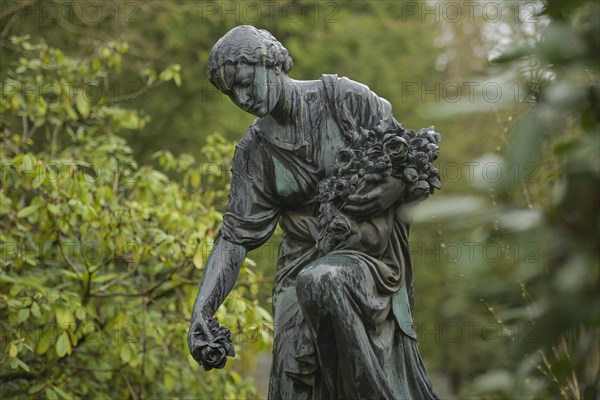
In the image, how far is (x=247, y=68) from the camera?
174 inches

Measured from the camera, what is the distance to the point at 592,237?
1.50 m

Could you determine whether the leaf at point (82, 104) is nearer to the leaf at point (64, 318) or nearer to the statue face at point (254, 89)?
the leaf at point (64, 318)

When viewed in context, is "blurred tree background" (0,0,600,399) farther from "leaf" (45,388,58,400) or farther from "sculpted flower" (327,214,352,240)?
"sculpted flower" (327,214,352,240)

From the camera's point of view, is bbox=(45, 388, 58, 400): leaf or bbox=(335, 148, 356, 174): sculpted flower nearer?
bbox=(335, 148, 356, 174): sculpted flower

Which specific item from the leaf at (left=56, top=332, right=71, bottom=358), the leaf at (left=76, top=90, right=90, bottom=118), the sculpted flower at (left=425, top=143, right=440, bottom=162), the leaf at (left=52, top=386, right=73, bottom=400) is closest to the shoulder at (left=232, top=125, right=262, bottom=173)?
A: the sculpted flower at (left=425, top=143, right=440, bottom=162)

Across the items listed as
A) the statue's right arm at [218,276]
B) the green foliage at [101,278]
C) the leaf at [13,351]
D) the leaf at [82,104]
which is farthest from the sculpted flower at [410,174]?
the leaf at [82,104]

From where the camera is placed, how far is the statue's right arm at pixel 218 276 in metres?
4.48

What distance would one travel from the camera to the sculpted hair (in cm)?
440

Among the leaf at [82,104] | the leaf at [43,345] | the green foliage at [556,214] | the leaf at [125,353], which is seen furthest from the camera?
the leaf at [82,104]

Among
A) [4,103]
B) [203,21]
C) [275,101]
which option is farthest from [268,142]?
[203,21]

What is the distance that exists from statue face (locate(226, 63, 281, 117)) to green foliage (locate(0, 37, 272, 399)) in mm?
3029

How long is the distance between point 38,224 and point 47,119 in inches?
42.6

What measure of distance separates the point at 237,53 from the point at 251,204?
2.38 ft

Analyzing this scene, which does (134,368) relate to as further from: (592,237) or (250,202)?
(592,237)
